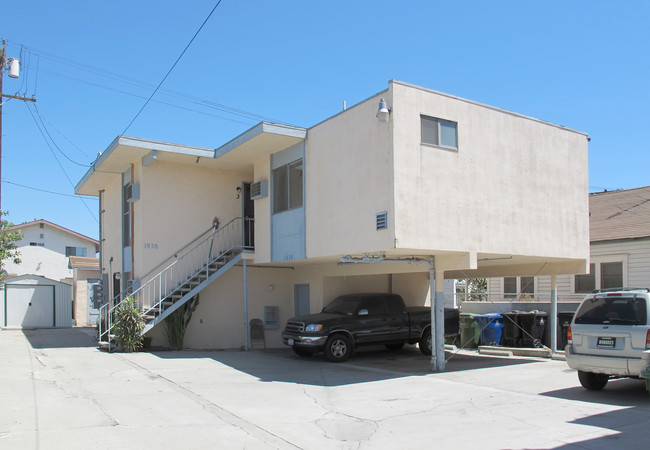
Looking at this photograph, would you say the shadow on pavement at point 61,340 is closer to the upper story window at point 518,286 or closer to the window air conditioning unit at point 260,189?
the window air conditioning unit at point 260,189

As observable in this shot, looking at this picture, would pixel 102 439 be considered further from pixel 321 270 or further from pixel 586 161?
pixel 586 161

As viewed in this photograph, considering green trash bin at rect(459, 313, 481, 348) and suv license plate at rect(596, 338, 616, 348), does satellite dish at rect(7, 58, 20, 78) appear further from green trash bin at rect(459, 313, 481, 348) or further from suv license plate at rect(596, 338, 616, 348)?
suv license plate at rect(596, 338, 616, 348)

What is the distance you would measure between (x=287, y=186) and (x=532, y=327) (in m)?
8.50

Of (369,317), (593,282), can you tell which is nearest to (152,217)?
(369,317)

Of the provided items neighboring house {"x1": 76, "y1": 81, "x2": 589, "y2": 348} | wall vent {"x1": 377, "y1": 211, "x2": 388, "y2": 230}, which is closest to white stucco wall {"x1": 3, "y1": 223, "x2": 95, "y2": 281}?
neighboring house {"x1": 76, "y1": 81, "x2": 589, "y2": 348}

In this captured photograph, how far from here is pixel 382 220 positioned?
1175cm

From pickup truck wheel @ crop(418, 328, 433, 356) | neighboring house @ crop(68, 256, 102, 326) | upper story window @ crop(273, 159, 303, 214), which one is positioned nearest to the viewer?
upper story window @ crop(273, 159, 303, 214)

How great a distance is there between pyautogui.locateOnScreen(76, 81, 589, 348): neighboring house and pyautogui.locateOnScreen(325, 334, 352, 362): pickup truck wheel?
202cm

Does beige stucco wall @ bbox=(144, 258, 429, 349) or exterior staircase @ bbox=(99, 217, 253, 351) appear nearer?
exterior staircase @ bbox=(99, 217, 253, 351)

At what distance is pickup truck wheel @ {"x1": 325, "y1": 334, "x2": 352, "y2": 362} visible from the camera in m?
14.2

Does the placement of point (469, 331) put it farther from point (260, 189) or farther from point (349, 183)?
point (260, 189)

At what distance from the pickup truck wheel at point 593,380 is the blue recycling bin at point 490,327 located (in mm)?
7534

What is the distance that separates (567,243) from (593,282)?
605 cm

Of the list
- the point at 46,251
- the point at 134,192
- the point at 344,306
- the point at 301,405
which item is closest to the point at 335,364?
the point at 344,306
